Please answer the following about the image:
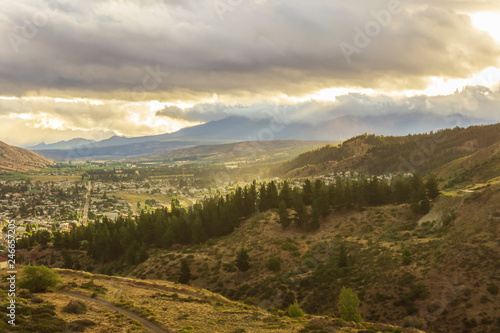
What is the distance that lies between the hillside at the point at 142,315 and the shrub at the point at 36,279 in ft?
4.83

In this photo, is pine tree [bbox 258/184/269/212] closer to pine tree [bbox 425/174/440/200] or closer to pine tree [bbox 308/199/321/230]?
pine tree [bbox 308/199/321/230]

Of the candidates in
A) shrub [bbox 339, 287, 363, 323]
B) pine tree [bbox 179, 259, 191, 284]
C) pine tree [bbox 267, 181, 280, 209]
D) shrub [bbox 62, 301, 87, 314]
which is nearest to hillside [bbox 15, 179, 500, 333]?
pine tree [bbox 179, 259, 191, 284]

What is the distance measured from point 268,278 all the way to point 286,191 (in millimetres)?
41264

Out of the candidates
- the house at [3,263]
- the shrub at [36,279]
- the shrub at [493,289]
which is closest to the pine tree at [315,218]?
the shrub at [493,289]

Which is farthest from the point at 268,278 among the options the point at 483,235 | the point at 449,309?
the point at 483,235

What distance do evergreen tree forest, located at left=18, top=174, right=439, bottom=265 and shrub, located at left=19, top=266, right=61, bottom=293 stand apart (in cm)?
3741

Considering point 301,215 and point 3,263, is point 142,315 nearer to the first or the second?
point 3,263

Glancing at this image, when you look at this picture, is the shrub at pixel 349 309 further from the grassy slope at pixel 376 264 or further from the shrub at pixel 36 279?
the shrub at pixel 36 279

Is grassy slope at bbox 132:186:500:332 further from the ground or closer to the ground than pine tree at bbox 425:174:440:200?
closer to the ground

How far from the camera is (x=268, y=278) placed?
59156mm

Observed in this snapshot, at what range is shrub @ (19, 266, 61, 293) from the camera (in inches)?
1619

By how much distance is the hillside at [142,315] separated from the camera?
102ft

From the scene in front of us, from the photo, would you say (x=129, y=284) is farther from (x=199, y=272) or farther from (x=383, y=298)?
(x=383, y=298)

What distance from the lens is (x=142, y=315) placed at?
36438mm
